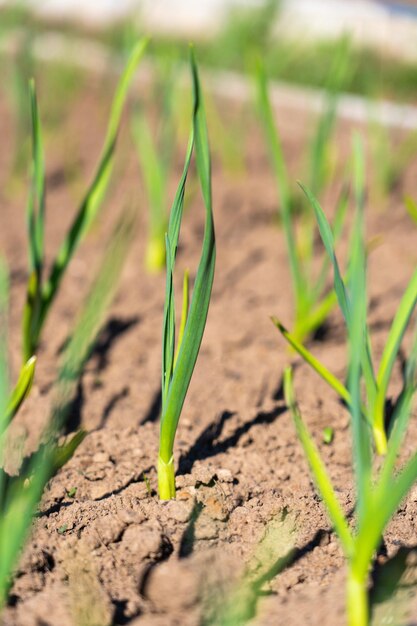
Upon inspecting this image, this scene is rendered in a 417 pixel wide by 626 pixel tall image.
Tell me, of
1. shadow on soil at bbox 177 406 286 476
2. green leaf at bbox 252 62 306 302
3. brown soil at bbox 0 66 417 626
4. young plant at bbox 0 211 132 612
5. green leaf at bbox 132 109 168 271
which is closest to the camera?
young plant at bbox 0 211 132 612

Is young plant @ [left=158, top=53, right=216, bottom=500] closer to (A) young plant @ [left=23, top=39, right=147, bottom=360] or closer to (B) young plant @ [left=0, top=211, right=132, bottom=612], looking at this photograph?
(B) young plant @ [left=0, top=211, right=132, bottom=612]

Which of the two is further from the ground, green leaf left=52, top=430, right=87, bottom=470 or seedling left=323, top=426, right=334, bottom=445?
green leaf left=52, top=430, right=87, bottom=470

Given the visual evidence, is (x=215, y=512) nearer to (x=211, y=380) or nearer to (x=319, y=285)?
(x=211, y=380)

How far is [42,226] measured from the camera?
152 cm

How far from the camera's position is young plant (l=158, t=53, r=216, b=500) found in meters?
1.10

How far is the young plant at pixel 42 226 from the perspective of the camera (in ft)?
4.86

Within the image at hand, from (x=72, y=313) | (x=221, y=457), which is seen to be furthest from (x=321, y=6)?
(x=221, y=457)

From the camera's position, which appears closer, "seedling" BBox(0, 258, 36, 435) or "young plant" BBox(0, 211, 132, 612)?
"young plant" BBox(0, 211, 132, 612)

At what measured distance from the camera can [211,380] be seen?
1679 millimetres

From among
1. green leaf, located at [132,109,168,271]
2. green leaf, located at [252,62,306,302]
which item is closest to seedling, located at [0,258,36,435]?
green leaf, located at [252,62,306,302]

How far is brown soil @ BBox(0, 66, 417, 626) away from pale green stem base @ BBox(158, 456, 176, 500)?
0.02 metres

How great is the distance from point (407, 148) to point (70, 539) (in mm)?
2019

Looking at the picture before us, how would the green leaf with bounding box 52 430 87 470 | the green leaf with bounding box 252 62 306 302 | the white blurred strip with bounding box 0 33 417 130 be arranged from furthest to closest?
the white blurred strip with bounding box 0 33 417 130 < the green leaf with bounding box 252 62 306 302 < the green leaf with bounding box 52 430 87 470

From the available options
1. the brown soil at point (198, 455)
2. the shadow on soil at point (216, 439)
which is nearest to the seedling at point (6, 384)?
the brown soil at point (198, 455)
